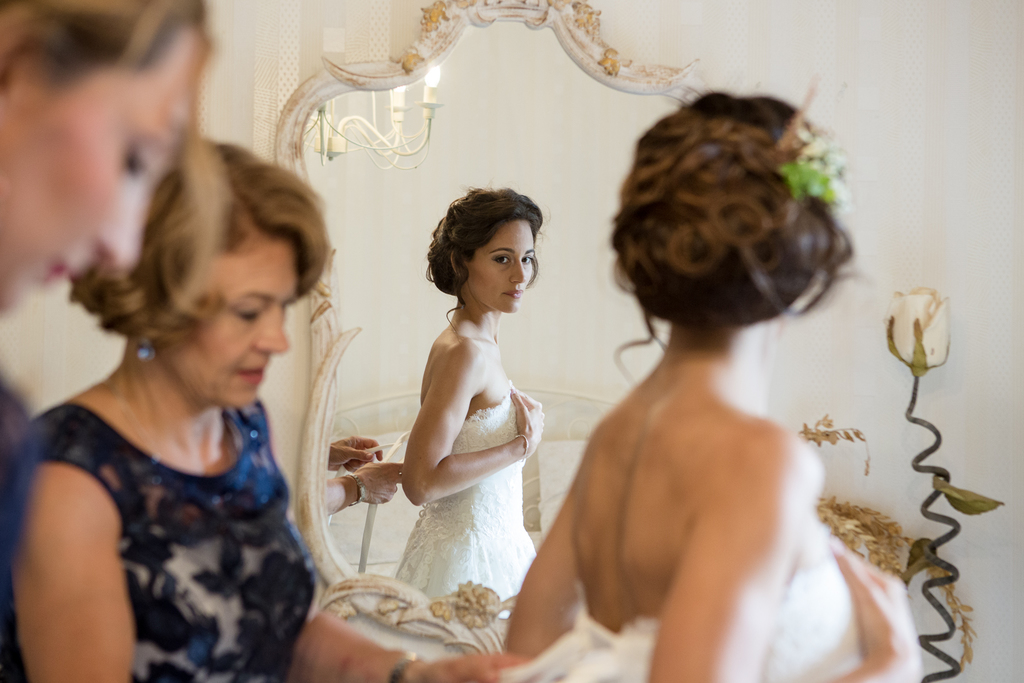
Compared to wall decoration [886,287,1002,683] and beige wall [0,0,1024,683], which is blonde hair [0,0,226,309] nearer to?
beige wall [0,0,1024,683]

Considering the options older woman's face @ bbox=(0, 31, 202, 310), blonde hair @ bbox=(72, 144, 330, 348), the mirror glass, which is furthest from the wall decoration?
older woman's face @ bbox=(0, 31, 202, 310)

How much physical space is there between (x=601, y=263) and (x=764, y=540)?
139 cm

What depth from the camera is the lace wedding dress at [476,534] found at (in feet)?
6.77

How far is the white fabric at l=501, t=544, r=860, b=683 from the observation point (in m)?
0.98

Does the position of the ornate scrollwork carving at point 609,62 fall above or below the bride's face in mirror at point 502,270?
above

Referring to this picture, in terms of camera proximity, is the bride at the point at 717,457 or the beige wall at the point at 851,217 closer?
the bride at the point at 717,457

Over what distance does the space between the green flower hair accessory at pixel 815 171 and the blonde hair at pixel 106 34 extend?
0.63 m

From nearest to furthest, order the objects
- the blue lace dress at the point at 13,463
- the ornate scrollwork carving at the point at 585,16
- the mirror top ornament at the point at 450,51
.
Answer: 1. the blue lace dress at the point at 13,463
2. the mirror top ornament at the point at 450,51
3. the ornate scrollwork carving at the point at 585,16

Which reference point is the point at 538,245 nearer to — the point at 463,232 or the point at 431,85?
the point at 463,232

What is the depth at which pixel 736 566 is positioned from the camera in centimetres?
79

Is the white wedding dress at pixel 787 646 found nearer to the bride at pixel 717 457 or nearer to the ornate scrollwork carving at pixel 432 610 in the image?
the bride at pixel 717 457

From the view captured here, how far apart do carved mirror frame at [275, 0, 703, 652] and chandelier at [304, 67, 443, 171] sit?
3cm

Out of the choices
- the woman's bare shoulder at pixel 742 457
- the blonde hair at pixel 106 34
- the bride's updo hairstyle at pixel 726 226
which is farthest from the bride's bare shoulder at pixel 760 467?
the blonde hair at pixel 106 34

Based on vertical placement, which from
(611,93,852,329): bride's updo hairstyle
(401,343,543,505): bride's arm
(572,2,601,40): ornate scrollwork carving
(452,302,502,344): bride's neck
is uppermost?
(572,2,601,40): ornate scrollwork carving
